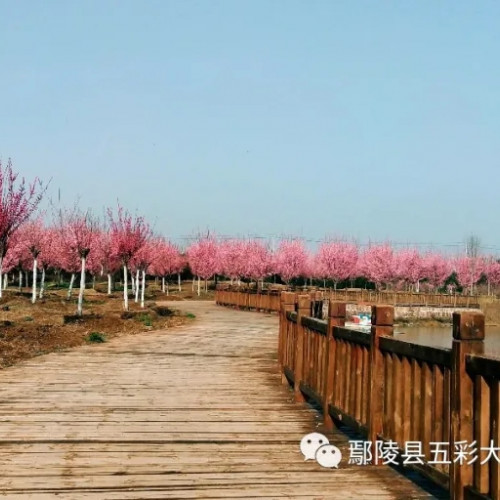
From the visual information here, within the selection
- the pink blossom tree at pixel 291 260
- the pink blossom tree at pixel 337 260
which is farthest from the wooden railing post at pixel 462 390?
the pink blossom tree at pixel 291 260

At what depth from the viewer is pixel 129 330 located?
20359 millimetres

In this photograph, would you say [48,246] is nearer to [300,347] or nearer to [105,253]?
[105,253]

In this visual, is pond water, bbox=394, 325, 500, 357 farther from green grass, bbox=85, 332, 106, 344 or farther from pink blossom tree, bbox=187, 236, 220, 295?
pink blossom tree, bbox=187, 236, 220, 295

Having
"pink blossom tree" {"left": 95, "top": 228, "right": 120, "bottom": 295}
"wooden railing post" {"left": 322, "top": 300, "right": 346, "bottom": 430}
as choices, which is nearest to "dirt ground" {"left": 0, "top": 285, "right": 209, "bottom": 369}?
"wooden railing post" {"left": 322, "top": 300, "right": 346, "bottom": 430}

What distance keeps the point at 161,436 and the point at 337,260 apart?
69.3 m

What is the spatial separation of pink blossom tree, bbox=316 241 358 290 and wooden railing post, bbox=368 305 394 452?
66.1m

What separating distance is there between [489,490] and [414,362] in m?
1.23

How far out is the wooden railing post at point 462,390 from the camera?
4293 millimetres

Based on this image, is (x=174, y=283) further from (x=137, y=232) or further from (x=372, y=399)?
(x=372, y=399)

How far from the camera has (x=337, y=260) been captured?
75.5 meters

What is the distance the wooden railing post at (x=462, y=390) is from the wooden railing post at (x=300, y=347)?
477 cm

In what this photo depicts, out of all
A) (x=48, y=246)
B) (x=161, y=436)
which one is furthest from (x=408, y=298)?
(x=161, y=436)

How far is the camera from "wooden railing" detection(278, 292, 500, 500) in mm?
4152

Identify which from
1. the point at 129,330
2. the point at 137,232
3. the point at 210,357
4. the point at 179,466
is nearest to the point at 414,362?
the point at 179,466
